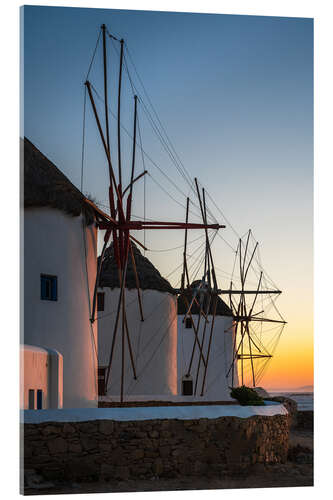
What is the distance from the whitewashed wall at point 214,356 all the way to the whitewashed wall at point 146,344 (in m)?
5.43

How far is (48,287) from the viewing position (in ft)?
49.9

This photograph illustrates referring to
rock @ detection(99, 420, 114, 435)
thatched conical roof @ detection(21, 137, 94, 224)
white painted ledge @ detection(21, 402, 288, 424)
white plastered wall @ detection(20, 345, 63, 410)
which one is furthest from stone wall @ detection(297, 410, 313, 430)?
rock @ detection(99, 420, 114, 435)

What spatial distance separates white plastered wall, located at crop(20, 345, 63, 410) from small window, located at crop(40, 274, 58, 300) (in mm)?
932

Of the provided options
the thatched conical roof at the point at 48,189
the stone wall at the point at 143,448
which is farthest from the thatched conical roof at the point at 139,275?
the stone wall at the point at 143,448

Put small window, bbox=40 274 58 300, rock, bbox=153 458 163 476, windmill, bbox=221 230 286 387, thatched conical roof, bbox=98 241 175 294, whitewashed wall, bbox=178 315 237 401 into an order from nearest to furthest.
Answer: rock, bbox=153 458 163 476 → small window, bbox=40 274 58 300 → windmill, bbox=221 230 286 387 → thatched conical roof, bbox=98 241 175 294 → whitewashed wall, bbox=178 315 237 401

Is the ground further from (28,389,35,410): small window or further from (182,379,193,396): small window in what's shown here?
(182,379,193,396): small window

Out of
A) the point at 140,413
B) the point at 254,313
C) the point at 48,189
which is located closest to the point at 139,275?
the point at 254,313

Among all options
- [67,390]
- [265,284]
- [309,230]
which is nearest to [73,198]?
[67,390]

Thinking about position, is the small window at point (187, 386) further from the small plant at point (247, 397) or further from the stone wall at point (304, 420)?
the small plant at point (247, 397)

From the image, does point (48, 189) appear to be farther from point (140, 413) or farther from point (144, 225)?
point (140, 413)

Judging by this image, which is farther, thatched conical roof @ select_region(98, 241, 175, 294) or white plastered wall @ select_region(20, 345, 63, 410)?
thatched conical roof @ select_region(98, 241, 175, 294)

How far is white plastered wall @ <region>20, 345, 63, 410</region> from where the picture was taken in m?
13.4

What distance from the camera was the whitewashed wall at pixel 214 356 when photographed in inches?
1244
